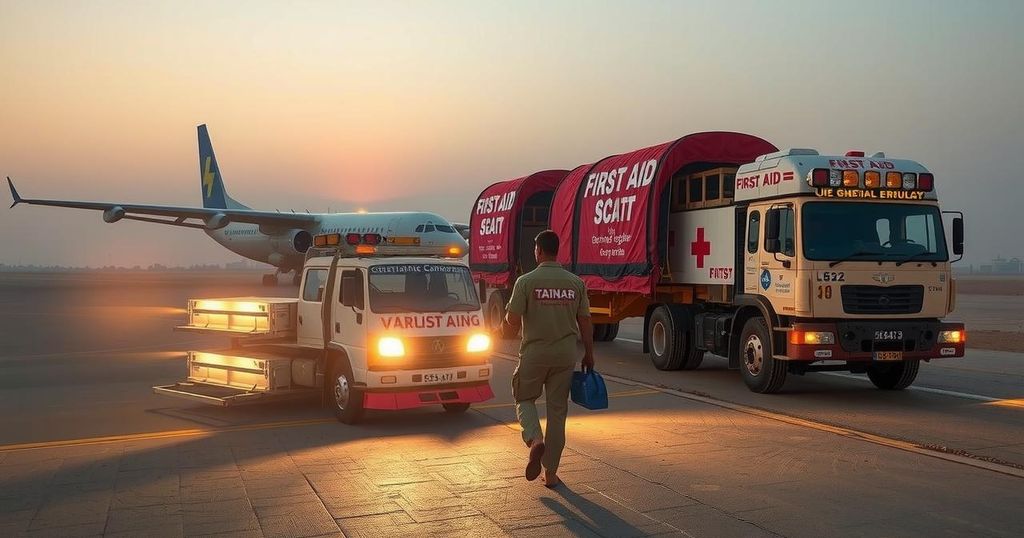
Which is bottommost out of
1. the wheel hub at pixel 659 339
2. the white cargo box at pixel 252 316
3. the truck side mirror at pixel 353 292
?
the wheel hub at pixel 659 339

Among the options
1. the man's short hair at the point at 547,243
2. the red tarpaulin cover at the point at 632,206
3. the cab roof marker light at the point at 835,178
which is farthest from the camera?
the red tarpaulin cover at the point at 632,206

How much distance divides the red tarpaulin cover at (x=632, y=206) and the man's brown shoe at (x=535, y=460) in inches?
326

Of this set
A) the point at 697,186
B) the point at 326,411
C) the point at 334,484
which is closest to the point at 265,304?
the point at 326,411

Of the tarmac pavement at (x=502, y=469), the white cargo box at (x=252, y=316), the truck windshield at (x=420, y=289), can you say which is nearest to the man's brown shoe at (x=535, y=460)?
the tarmac pavement at (x=502, y=469)

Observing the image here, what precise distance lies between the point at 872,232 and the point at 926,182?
3.80 ft

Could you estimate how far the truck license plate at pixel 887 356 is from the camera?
11500mm

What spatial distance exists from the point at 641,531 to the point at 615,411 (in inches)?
199

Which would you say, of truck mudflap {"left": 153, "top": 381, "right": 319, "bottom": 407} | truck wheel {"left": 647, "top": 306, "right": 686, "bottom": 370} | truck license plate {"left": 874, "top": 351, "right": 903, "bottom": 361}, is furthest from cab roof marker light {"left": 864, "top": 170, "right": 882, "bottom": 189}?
truck mudflap {"left": 153, "top": 381, "right": 319, "bottom": 407}

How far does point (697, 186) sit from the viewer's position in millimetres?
14836

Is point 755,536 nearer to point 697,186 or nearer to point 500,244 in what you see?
point 697,186

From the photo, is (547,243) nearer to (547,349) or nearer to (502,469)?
(547,349)

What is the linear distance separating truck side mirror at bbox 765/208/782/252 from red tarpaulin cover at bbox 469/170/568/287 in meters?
9.54

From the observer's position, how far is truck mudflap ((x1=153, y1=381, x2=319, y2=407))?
400 inches

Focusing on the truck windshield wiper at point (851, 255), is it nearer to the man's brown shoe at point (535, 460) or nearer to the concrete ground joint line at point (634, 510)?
the concrete ground joint line at point (634, 510)
